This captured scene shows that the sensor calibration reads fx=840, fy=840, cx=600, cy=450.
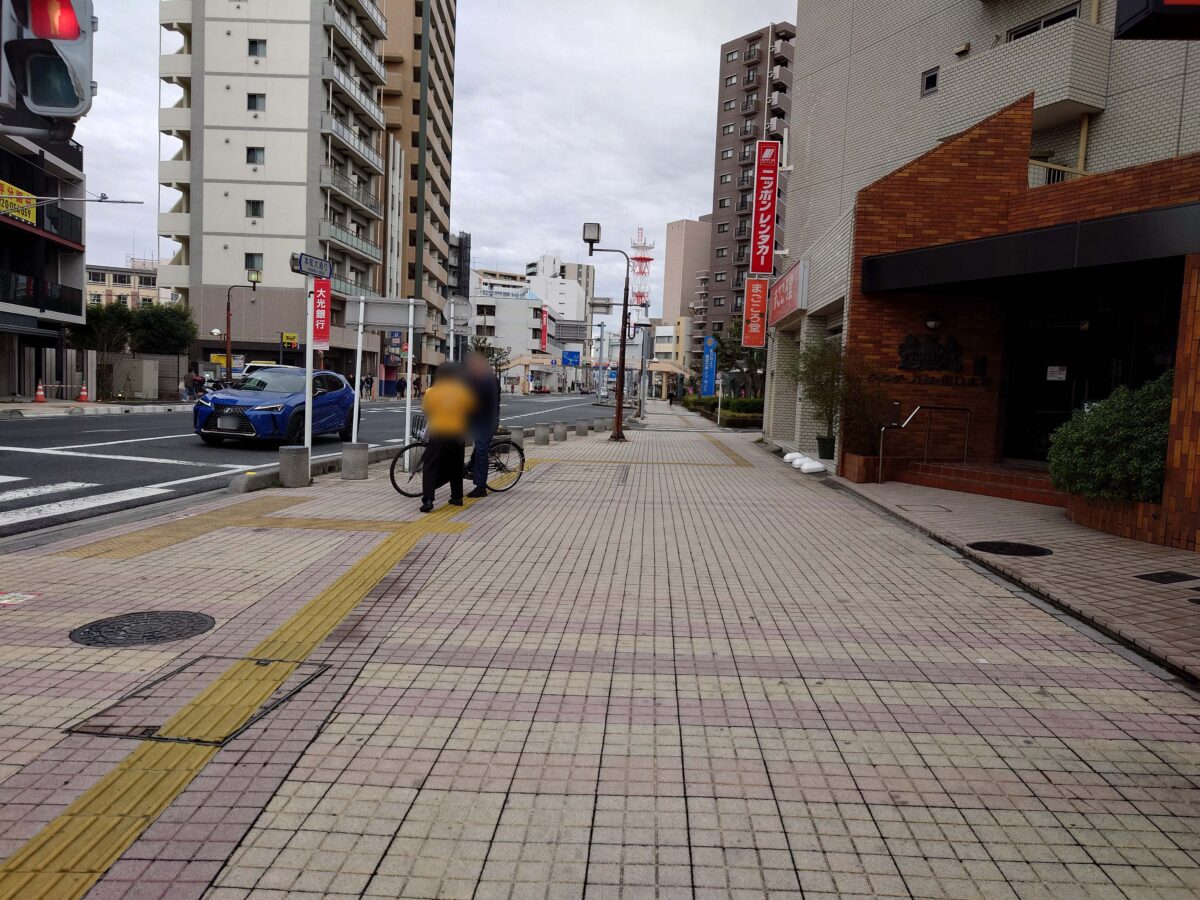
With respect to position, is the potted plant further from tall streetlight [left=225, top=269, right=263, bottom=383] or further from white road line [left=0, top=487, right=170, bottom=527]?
tall streetlight [left=225, top=269, right=263, bottom=383]

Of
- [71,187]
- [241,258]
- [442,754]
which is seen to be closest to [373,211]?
[241,258]

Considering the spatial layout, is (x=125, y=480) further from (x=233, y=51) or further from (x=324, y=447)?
(x=233, y=51)

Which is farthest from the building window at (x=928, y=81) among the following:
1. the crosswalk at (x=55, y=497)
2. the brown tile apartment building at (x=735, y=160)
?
the brown tile apartment building at (x=735, y=160)

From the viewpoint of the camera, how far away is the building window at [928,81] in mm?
19906

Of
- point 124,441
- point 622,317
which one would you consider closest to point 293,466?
point 124,441

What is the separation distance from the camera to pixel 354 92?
5150 centimetres

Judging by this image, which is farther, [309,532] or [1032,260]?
[1032,260]

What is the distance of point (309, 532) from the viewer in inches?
307

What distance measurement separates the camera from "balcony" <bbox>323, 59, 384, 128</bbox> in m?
48.1

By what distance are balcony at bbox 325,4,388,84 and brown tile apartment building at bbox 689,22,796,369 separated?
115 feet

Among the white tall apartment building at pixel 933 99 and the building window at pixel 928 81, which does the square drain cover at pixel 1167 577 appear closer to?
the white tall apartment building at pixel 933 99

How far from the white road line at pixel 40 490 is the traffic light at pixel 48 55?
6.01 m

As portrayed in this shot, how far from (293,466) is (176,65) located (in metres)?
47.7

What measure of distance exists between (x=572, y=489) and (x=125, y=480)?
5.80m
